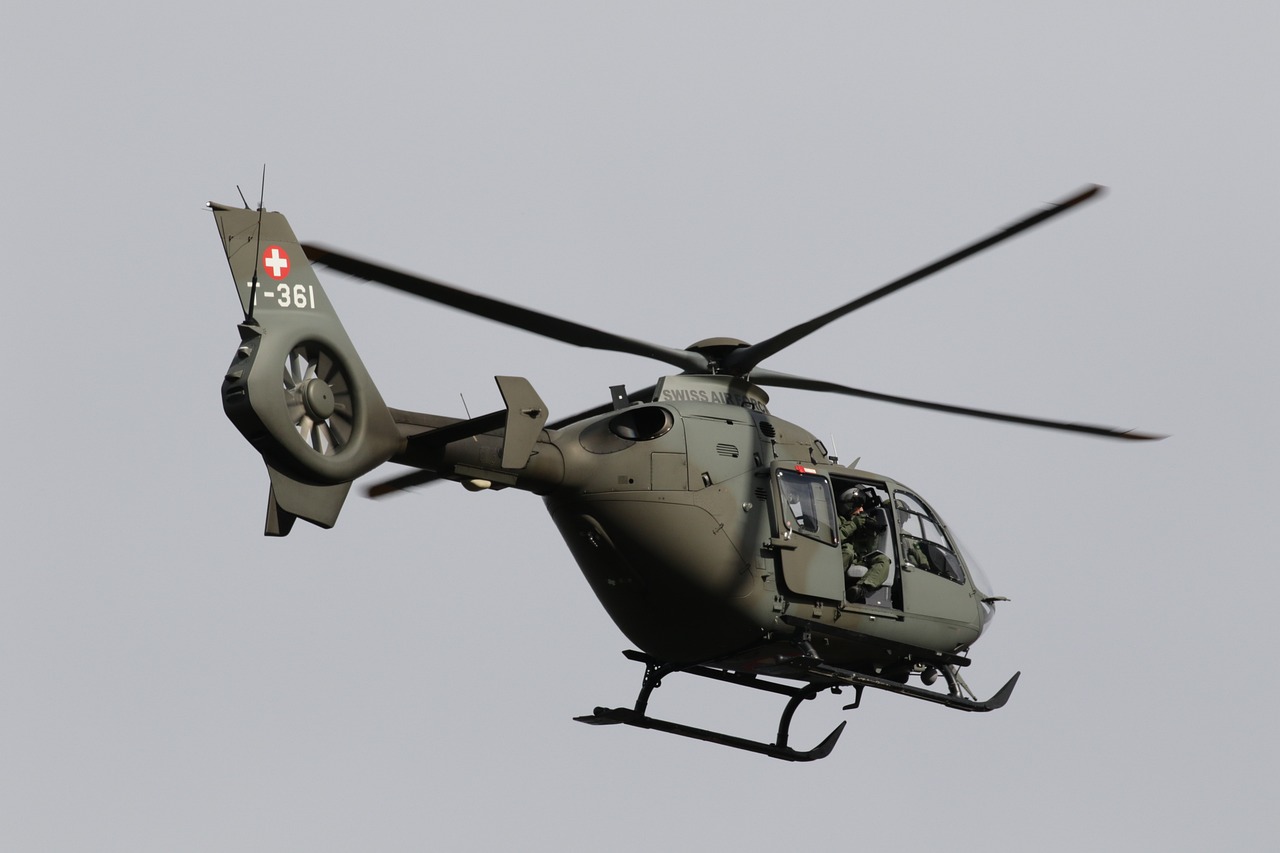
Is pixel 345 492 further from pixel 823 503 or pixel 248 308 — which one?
pixel 823 503

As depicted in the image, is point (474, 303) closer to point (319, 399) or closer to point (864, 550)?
point (319, 399)

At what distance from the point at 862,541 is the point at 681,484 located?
280 centimetres

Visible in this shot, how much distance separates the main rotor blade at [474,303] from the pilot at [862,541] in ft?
10.8

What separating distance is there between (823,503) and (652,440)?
7.92 ft

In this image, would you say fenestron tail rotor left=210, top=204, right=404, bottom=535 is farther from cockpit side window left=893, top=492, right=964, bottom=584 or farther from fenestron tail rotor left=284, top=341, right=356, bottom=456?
cockpit side window left=893, top=492, right=964, bottom=584

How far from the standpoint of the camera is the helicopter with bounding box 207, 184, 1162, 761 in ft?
55.1

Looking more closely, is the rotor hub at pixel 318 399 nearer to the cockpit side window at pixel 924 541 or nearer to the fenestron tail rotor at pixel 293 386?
the fenestron tail rotor at pixel 293 386

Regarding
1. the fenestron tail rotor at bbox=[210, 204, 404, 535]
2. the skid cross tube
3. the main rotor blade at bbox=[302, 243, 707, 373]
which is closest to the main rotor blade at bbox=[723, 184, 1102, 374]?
the main rotor blade at bbox=[302, 243, 707, 373]

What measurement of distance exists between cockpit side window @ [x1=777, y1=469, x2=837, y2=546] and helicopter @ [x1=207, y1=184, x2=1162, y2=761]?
3 centimetres

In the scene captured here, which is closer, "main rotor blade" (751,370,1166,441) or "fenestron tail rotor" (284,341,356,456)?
"fenestron tail rotor" (284,341,356,456)

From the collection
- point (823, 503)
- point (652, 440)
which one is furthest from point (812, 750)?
point (652, 440)

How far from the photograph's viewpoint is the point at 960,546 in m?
22.7

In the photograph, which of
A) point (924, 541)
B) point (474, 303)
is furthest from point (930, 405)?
point (474, 303)

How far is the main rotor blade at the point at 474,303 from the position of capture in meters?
17.8
